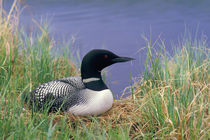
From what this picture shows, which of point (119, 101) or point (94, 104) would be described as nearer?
point (94, 104)

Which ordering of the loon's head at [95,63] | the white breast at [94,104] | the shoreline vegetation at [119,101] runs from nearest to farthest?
the shoreline vegetation at [119,101] → the white breast at [94,104] → the loon's head at [95,63]

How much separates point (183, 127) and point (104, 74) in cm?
195

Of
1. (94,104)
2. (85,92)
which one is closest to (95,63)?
(85,92)

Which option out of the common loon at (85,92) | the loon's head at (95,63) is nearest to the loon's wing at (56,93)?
the common loon at (85,92)

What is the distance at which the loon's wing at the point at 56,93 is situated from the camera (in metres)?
3.10

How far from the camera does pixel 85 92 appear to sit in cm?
316

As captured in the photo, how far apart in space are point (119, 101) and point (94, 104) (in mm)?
625

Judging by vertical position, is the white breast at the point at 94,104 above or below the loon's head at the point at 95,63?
below

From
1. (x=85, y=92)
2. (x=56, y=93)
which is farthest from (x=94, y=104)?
(x=56, y=93)

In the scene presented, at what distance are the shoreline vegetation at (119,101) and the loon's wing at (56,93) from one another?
131mm

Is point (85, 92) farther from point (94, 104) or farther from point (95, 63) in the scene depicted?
point (95, 63)

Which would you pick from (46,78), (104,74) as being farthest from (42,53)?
(104,74)

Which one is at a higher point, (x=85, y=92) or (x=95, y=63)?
(x=95, y=63)

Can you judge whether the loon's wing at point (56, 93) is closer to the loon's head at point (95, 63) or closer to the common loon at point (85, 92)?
the common loon at point (85, 92)
